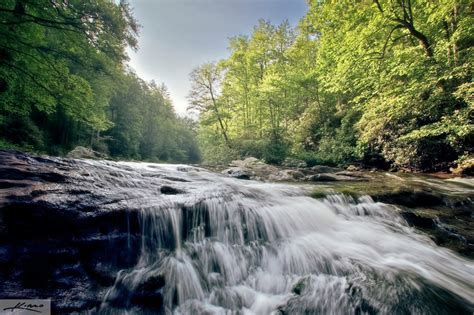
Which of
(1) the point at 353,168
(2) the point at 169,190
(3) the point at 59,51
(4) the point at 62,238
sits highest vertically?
(3) the point at 59,51

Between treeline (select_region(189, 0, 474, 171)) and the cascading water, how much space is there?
19.4ft

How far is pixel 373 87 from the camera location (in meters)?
10.1

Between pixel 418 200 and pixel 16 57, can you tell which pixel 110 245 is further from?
pixel 16 57

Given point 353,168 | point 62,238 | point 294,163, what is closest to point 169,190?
point 62,238

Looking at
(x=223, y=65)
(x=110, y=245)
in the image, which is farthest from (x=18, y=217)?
(x=223, y=65)

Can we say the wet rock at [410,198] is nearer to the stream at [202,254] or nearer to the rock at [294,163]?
the stream at [202,254]

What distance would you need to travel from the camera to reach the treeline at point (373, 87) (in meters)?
7.73

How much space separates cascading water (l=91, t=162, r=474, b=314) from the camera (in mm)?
2492

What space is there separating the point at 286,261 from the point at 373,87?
9946 millimetres

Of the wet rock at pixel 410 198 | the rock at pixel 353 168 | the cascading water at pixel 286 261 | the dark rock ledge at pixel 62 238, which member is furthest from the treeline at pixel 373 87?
the dark rock ledge at pixel 62 238

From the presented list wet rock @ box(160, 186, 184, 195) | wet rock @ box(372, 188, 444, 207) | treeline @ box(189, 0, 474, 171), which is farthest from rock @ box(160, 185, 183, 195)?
treeline @ box(189, 0, 474, 171)

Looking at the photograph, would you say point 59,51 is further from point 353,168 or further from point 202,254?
point 353,168

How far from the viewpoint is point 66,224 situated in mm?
2816

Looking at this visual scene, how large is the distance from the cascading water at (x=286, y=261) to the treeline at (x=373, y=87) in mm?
5916
